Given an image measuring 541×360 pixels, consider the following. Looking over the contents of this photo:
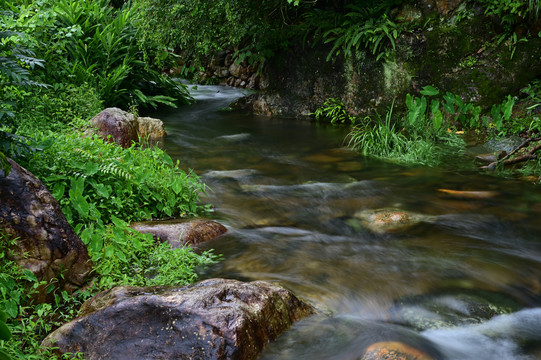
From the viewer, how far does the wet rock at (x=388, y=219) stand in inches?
176

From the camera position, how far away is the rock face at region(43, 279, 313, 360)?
8.05 ft

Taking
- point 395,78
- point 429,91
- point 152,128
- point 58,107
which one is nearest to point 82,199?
point 58,107

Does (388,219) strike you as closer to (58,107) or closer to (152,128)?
(152,128)

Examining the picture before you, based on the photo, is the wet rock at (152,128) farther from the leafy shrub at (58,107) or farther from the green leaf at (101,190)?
the green leaf at (101,190)

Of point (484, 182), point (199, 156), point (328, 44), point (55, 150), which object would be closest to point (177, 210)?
point (55, 150)

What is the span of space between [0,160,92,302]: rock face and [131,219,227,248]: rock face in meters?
0.78

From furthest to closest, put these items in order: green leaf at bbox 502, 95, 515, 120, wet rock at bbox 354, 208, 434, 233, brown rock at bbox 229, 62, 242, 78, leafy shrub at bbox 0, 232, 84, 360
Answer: brown rock at bbox 229, 62, 242, 78 → green leaf at bbox 502, 95, 515, 120 → wet rock at bbox 354, 208, 434, 233 → leafy shrub at bbox 0, 232, 84, 360

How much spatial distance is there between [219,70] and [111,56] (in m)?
5.38

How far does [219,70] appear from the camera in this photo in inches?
569

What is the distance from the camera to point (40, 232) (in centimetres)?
307

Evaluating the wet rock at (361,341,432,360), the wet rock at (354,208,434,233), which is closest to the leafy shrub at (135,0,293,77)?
the wet rock at (354,208,434,233)

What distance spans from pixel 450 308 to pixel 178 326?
1741 mm

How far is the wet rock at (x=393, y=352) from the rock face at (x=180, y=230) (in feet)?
6.25

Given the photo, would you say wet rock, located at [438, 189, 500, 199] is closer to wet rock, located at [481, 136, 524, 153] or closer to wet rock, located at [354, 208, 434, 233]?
wet rock, located at [354, 208, 434, 233]
